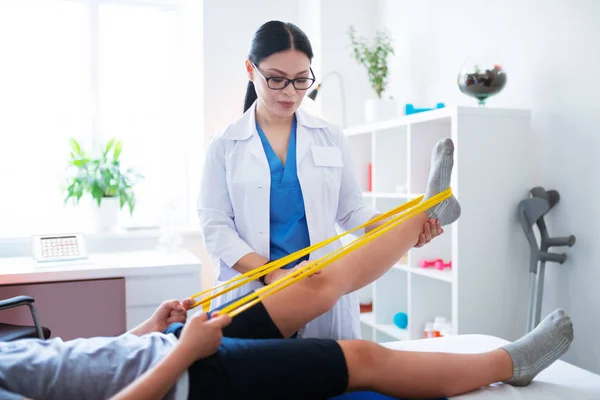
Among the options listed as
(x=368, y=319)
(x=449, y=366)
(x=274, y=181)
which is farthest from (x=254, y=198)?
(x=368, y=319)

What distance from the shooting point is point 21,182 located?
3463mm

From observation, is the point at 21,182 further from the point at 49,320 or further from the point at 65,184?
the point at 49,320

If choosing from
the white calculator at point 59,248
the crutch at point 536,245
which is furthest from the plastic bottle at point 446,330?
the white calculator at point 59,248

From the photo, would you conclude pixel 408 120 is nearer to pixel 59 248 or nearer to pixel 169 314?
pixel 169 314

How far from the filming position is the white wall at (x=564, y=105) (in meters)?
2.14

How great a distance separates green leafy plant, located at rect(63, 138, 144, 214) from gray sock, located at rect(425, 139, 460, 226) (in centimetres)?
217

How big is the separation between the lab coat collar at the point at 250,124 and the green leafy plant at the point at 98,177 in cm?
175

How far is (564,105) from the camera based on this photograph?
89.0 inches

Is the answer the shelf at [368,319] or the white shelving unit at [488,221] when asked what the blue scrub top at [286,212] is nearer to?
the white shelving unit at [488,221]

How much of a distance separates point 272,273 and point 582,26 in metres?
1.55

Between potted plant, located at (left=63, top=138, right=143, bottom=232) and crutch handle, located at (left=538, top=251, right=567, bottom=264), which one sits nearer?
crutch handle, located at (left=538, top=251, right=567, bottom=264)

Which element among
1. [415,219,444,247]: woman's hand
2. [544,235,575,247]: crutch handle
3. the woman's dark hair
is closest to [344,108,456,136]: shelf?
[544,235,575,247]: crutch handle

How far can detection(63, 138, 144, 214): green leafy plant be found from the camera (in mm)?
3322

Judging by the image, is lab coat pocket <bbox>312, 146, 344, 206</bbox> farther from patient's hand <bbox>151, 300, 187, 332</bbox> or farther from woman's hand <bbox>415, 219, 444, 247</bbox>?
patient's hand <bbox>151, 300, 187, 332</bbox>
